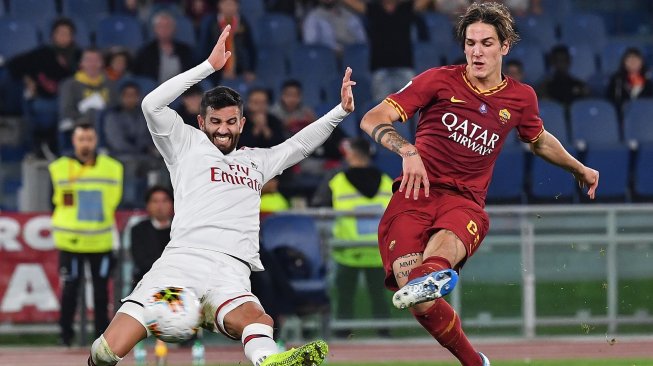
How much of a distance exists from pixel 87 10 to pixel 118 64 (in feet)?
7.10

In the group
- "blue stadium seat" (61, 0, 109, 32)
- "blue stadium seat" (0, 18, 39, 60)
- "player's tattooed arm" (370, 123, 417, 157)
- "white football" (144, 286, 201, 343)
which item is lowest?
"white football" (144, 286, 201, 343)

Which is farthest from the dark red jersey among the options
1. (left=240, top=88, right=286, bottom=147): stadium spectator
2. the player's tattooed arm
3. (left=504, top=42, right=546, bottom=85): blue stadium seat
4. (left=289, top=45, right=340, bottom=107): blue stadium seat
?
(left=504, top=42, right=546, bottom=85): blue stadium seat

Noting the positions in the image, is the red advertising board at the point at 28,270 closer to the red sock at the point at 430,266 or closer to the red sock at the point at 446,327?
the red sock at the point at 446,327

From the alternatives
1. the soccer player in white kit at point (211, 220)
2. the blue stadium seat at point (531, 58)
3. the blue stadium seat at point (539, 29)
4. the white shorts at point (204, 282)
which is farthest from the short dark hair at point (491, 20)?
the blue stadium seat at point (539, 29)

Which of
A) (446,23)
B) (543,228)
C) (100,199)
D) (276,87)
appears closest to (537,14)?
(446,23)

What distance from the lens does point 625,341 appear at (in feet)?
47.3

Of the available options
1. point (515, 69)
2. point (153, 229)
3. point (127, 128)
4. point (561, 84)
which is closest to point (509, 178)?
point (515, 69)

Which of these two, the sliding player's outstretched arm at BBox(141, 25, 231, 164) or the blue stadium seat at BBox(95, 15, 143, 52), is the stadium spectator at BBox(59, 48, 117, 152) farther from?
the sliding player's outstretched arm at BBox(141, 25, 231, 164)

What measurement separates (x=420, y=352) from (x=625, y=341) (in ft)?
6.56

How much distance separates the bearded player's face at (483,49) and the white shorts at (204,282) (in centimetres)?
189

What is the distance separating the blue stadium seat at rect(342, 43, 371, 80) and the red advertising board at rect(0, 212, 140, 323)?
5.16 meters

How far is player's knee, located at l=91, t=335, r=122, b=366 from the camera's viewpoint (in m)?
8.47

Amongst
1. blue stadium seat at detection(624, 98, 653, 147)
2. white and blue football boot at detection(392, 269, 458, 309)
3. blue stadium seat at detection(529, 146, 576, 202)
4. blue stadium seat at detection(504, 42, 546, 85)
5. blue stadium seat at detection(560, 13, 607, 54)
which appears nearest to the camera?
white and blue football boot at detection(392, 269, 458, 309)

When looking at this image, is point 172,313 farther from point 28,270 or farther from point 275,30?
point 275,30
